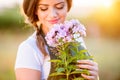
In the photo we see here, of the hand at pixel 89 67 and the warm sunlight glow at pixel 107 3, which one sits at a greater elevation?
the warm sunlight glow at pixel 107 3

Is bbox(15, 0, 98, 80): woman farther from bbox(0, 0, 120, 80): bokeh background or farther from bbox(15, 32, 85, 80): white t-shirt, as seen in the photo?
bbox(0, 0, 120, 80): bokeh background

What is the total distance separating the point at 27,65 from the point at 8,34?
2.80 m

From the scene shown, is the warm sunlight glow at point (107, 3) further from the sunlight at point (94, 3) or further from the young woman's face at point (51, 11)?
the young woman's face at point (51, 11)

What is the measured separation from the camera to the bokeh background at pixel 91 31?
178 inches

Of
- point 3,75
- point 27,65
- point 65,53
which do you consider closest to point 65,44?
point 65,53

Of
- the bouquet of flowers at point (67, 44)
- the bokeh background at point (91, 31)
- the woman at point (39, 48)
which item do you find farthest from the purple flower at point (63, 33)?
the bokeh background at point (91, 31)

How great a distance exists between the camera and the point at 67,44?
1.76 meters

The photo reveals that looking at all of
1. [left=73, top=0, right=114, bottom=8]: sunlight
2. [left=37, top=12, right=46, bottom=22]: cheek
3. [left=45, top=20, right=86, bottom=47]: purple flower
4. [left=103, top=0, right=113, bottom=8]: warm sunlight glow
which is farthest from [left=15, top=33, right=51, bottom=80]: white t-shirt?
[left=103, top=0, right=113, bottom=8]: warm sunlight glow

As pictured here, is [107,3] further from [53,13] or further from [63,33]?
[63,33]

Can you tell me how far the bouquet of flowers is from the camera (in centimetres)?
175

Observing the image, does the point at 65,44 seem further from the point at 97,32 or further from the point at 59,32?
the point at 97,32

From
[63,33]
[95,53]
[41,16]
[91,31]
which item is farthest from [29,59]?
[95,53]

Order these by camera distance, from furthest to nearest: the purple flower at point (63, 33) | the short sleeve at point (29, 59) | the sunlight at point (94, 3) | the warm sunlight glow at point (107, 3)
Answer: the warm sunlight glow at point (107, 3)
the sunlight at point (94, 3)
the short sleeve at point (29, 59)
the purple flower at point (63, 33)

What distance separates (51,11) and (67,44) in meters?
0.32
